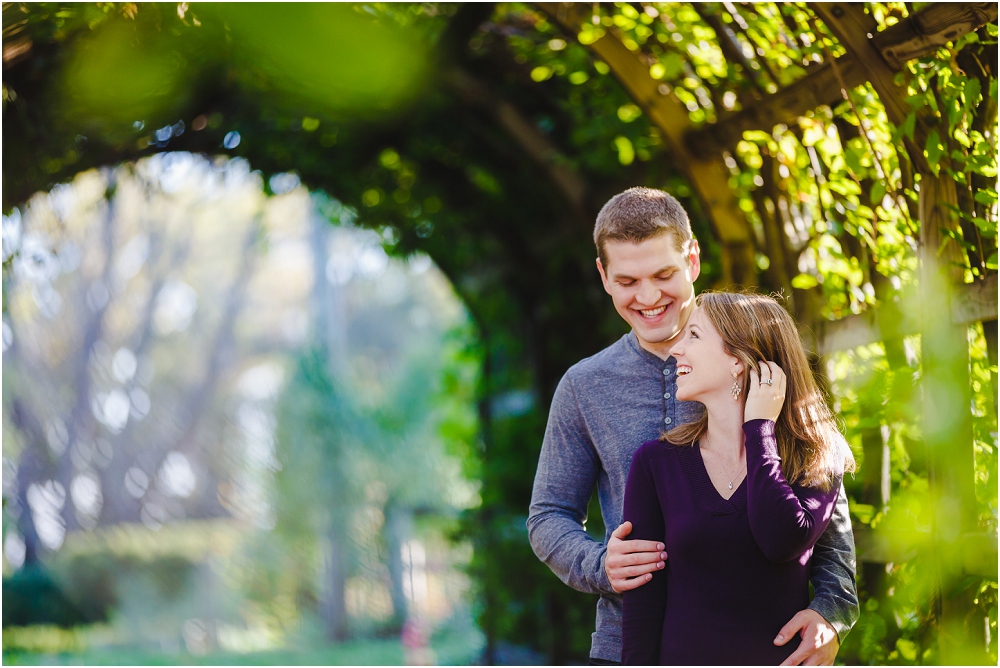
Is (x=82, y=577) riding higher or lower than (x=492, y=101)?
lower

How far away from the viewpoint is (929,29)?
1.73 metres

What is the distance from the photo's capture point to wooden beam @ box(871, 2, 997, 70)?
5.31ft

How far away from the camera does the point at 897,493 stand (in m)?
2.15

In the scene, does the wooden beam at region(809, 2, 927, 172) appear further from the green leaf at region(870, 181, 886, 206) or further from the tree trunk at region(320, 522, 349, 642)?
the tree trunk at region(320, 522, 349, 642)

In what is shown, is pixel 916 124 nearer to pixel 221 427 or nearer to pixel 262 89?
pixel 262 89

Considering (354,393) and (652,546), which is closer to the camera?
(652,546)

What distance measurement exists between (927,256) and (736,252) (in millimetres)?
824

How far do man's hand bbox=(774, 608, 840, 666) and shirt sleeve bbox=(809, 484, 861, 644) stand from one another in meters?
0.02

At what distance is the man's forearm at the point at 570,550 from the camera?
1469 millimetres

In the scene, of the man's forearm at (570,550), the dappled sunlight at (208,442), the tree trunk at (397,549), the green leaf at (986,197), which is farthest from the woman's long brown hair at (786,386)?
the tree trunk at (397,549)

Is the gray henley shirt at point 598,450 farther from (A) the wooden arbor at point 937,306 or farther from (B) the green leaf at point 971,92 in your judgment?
(B) the green leaf at point 971,92

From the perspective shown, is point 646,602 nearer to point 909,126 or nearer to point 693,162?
point 909,126

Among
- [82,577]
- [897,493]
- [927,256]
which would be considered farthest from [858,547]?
[82,577]

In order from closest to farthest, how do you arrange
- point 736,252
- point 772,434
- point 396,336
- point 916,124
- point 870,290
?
point 772,434
point 916,124
point 870,290
point 736,252
point 396,336
